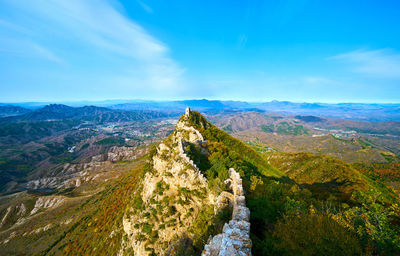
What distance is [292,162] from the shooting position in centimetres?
10812

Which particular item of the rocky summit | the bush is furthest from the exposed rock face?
the rocky summit

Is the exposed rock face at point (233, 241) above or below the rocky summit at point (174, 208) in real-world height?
above

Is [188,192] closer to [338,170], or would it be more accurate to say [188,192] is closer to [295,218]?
[295,218]

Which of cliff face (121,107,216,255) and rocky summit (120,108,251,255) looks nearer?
rocky summit (120,108,251,255)

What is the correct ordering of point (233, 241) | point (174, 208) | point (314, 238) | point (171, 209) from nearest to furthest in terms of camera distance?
point (233, 241), point (314, 238), point (171, 209), point (174, 208)

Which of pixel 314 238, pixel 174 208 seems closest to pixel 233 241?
pixel 314 238

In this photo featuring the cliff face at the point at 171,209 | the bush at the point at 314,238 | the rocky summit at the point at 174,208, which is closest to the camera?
the bush at the point at 314,238

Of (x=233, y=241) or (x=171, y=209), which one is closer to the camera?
(x=233, y=241)

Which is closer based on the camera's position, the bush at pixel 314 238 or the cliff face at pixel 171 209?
the bush at pixel 314 238

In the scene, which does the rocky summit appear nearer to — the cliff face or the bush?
the cliff face

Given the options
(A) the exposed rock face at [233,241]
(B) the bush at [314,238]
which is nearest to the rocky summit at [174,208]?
(A) the exposed rock face at [233,241]

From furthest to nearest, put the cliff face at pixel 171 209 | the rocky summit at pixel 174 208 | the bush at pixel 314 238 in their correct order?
the cliff face at pixel 171 209 → the rocky summit at pixel 174 208 → the bush at pixel 314 238

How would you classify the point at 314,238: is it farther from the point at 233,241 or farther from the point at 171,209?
the point at 171,209

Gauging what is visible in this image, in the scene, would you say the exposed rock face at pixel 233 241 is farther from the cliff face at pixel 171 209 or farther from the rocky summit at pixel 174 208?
the cliff face at pixel 171 209
